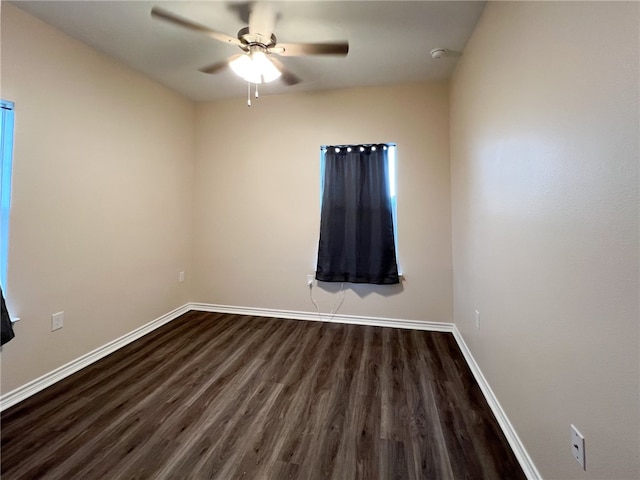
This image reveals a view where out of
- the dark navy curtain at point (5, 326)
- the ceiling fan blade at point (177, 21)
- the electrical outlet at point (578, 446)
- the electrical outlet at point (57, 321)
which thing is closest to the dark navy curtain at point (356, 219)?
the ceiling fan blade at point (177, 21)

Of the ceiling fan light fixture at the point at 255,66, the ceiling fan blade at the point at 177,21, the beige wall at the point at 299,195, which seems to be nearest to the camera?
the ceiling fan blade at the point at 177,21

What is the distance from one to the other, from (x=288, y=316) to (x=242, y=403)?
61.0 inches

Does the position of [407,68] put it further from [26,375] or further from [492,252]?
[26,375]

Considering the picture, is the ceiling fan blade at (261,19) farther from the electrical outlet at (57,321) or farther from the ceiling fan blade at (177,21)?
the electrical outlet at (57,321)

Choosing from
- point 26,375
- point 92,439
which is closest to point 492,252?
point 92,439

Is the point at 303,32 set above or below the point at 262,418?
above

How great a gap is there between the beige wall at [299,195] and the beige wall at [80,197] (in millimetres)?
477

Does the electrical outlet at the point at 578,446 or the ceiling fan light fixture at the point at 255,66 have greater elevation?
the ceiling fan light fixture at the point at 255,66

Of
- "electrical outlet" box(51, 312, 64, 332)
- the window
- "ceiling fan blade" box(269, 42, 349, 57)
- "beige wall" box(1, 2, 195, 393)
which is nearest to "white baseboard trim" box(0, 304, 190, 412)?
"beige wall" box(1, 2, 195, 393)

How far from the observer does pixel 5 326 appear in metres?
1.79

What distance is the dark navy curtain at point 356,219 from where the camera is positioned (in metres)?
3.11

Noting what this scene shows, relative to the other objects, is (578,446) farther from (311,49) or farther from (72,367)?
(72,367)

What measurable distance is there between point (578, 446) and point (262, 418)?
1467 millimetres

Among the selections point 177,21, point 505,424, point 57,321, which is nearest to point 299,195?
point 177,21
